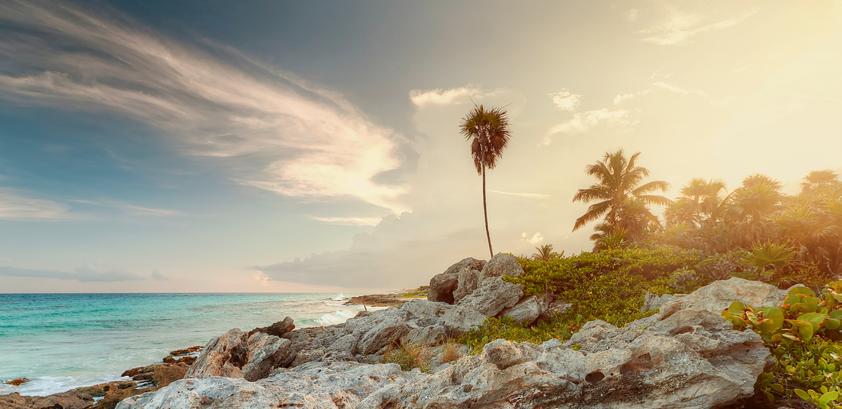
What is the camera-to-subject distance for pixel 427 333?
15.2 m

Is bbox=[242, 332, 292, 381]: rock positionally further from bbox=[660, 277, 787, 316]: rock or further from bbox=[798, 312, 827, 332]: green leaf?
bbox=[798, 312, 827, 332]: green leaf

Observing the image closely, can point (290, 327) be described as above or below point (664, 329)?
below

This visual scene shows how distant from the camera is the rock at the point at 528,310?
1736cm

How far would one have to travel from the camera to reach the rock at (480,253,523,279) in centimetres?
2172

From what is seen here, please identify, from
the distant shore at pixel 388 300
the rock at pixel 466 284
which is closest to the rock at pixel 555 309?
the rock at pixel 466 284

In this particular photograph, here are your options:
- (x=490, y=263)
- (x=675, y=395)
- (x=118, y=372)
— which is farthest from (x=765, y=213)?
(x=118, y=372)

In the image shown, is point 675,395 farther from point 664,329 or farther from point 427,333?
point 427,333

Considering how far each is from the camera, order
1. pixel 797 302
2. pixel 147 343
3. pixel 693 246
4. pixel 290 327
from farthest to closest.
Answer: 1. pixel 147 343
2. pixel 693 246
3. pixel 290 327
4. pixel 797 302

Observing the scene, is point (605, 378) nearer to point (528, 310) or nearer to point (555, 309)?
point (528, 310)

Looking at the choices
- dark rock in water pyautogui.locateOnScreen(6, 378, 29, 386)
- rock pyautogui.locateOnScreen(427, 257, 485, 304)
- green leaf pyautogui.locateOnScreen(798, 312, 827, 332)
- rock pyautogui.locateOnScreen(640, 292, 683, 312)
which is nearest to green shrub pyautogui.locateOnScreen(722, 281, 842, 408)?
green leaf pyautogui.locateOnScreen(798, 312, 827, 332)

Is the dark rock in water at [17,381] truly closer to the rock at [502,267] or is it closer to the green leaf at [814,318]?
the rock at [502,267]

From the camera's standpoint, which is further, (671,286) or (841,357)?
(671,286)

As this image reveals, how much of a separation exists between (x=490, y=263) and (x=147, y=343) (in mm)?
30819

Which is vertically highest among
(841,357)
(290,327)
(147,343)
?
(841,357)
